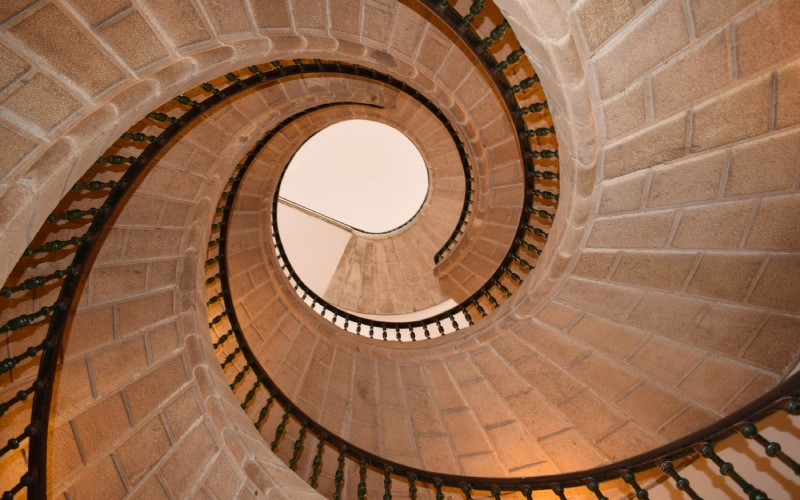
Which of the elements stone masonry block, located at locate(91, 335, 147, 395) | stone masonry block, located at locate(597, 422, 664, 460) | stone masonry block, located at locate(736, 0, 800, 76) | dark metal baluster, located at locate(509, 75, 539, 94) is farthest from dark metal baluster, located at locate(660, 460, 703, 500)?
stone masonry block, located at locate(91, 335, 147, 395)

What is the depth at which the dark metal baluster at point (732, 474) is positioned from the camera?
1666mm

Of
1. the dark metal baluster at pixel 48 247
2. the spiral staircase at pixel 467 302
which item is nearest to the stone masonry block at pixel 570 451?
the spiral staircase at pixel 467 302

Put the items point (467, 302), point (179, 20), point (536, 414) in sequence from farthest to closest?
1. point (467, 302)
2. point (536, 414)
3. point (179, 20)

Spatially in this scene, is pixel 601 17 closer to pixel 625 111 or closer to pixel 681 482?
pixel 625 111

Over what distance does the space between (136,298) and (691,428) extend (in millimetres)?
4816

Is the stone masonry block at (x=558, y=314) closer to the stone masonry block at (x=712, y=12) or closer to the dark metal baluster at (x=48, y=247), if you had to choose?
the stone masonry block at (x=712, y=12)

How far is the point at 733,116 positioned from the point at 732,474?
1837mm

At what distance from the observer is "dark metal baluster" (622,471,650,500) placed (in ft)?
7.29

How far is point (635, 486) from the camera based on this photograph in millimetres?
2227

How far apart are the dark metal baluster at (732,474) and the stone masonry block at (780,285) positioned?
4.06 ft

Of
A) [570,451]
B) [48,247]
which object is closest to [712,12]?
[570,451]

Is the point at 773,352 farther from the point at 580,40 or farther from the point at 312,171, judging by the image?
the point at 312,171

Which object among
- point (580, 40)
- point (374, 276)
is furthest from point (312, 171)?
point (580, 40)

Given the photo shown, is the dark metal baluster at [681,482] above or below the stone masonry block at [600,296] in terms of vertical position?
below
